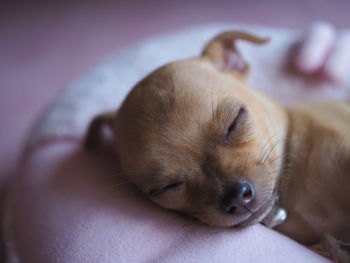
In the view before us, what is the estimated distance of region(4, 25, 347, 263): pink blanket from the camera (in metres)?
1.73

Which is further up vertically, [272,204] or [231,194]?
[231,194]

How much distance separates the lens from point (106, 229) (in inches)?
72.4

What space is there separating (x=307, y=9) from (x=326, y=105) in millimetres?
2730

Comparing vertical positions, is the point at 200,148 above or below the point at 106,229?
above

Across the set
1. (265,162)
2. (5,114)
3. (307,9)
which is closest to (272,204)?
(265,162)

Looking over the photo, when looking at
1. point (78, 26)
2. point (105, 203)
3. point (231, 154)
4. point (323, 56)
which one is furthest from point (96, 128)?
point (78, 26)

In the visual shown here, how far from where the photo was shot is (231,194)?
5.27 ft

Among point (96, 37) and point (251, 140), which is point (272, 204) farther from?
point (96, 37)

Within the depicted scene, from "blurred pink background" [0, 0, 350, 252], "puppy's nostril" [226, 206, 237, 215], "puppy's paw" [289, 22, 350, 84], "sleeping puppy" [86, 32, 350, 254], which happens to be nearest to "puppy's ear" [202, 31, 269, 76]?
"sleeping puppy" [86, 32, 350, 254]

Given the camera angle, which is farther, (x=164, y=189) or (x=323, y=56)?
(x=323, y=56)

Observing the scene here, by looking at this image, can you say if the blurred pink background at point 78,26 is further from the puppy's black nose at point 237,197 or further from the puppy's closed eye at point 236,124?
the puppy's black nose at point 237,197

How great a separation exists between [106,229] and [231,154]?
0.65 meters

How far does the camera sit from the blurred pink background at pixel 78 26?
13.8 ft

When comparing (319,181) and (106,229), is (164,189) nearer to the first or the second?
(106,229)
